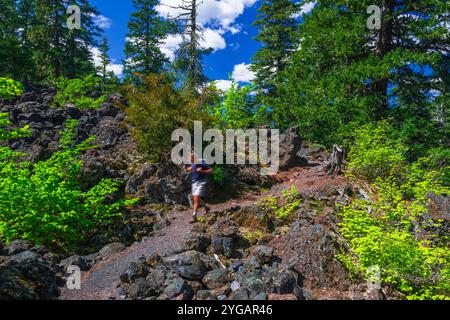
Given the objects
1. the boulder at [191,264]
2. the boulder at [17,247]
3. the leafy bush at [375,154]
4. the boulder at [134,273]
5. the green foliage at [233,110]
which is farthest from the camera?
the green foliage at [233,110]

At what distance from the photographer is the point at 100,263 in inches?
269

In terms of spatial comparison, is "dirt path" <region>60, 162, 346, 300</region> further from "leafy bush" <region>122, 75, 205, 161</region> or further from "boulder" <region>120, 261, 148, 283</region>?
"leafy bush" <region>122, 75, 205, 161</region>

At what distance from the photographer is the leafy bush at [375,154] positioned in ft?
29.3

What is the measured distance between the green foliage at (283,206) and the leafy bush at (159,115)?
13.2ft

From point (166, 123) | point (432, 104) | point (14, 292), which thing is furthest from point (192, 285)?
point (432, 104)

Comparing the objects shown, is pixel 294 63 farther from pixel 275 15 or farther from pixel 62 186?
pixel 62 186

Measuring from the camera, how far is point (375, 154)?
8891 millimetres

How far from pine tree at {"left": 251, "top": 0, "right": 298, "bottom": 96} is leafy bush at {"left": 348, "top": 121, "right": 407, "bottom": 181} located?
46.5 feet

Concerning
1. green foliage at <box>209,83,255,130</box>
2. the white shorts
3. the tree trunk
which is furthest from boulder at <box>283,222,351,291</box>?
green foliage at <box>209,83,255,130</box>

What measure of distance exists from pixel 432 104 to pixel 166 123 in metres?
9.84

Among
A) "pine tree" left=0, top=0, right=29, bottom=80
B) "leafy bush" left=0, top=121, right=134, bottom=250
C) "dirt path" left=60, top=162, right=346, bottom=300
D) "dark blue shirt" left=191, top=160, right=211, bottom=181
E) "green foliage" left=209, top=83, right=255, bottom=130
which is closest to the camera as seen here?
"dirt path" left=60, top=162, right=346, bottom=300

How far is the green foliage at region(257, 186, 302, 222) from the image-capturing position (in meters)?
7.49

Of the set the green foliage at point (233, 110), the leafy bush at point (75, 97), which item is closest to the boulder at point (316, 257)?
the green foliage at point (233, 110)

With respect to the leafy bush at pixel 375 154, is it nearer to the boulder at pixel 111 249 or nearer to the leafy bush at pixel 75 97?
the boulder at pixel 111 249
